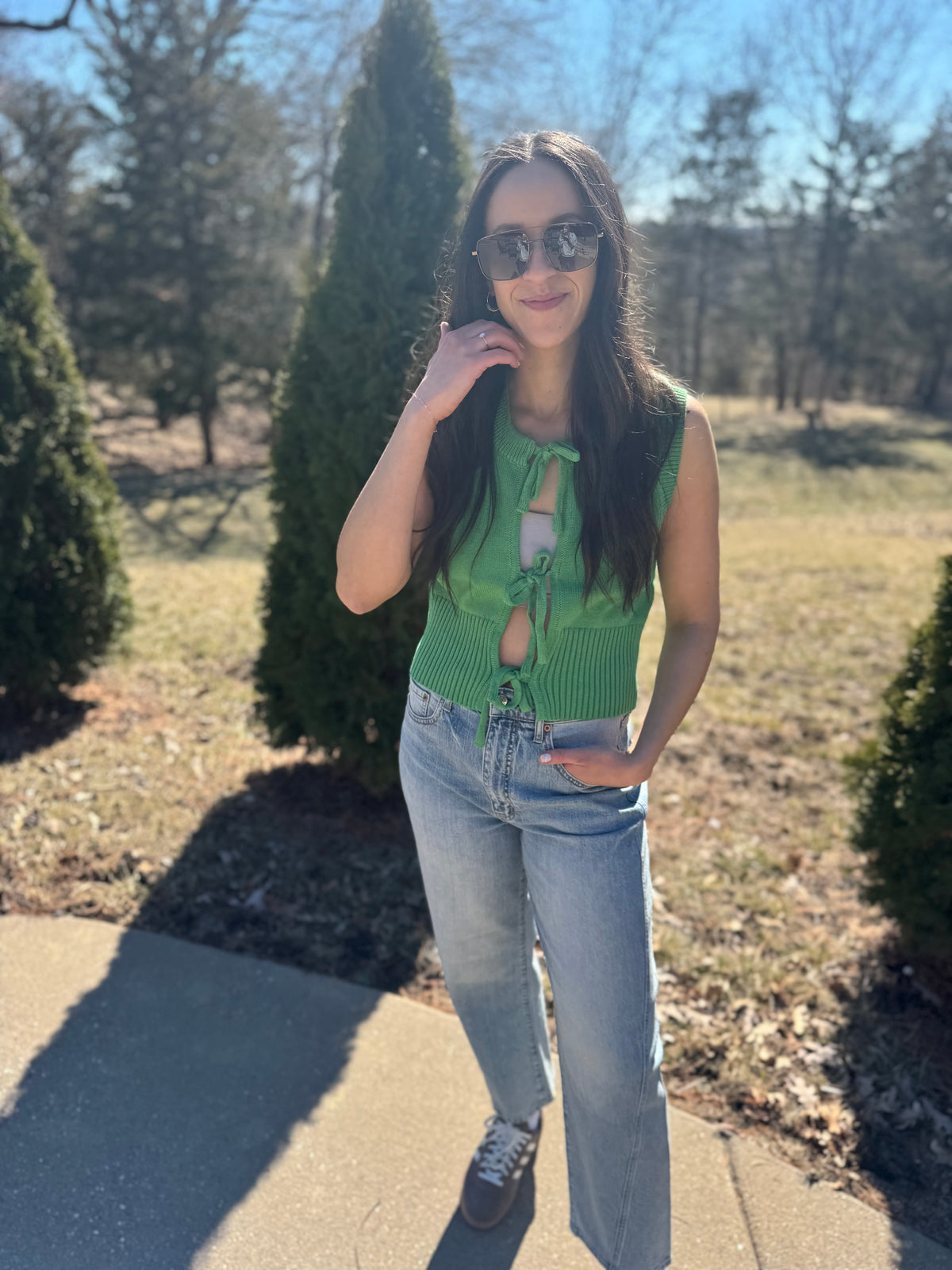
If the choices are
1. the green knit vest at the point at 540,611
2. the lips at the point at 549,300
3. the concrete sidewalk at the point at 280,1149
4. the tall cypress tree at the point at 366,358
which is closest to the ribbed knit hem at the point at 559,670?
the green knit vest at the point at 540,611

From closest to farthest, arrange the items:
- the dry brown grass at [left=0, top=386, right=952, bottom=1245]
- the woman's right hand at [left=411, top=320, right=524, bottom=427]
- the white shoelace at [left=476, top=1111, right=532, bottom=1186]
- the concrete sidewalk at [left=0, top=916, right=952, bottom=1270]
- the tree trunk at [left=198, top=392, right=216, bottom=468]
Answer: the woman's right hand at [left=411, top=320, right=524, bottom=427], the concrete sidewalk at [left=0, top=916, right=952, bottom=1270], the white shoelace at [left=476, top=1111, right=532, bottom=1186], the dry brown grass at [left=0, top=386, right=952, bottom=1245], the tree trunk at [left=198, top=392, right=216, bottom=468]

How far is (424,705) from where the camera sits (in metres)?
1.88

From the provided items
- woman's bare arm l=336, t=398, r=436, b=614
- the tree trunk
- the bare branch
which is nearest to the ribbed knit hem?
woman's bare arm l=336, t=398, r=436, b=614

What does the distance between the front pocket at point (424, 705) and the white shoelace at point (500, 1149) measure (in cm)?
107

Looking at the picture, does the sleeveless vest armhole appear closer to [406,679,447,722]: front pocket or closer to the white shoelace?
[406,679,447,722]: front pocket

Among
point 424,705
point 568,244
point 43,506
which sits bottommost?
point 43,506

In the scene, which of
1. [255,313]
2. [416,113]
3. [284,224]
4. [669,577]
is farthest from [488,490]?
[284,224]

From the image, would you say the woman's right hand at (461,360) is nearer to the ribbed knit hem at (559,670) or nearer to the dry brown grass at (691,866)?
the ribbed knit hem at (559,670)

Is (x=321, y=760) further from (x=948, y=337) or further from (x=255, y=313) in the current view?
(x=948, y=337)

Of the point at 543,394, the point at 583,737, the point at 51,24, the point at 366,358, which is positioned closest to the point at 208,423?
the point at 51,24

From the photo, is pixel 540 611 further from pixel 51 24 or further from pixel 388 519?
pixel 51 24

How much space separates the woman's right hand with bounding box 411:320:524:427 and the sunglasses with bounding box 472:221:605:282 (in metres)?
0.11

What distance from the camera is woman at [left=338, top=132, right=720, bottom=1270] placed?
5.65 ft

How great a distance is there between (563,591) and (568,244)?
2.13ft
